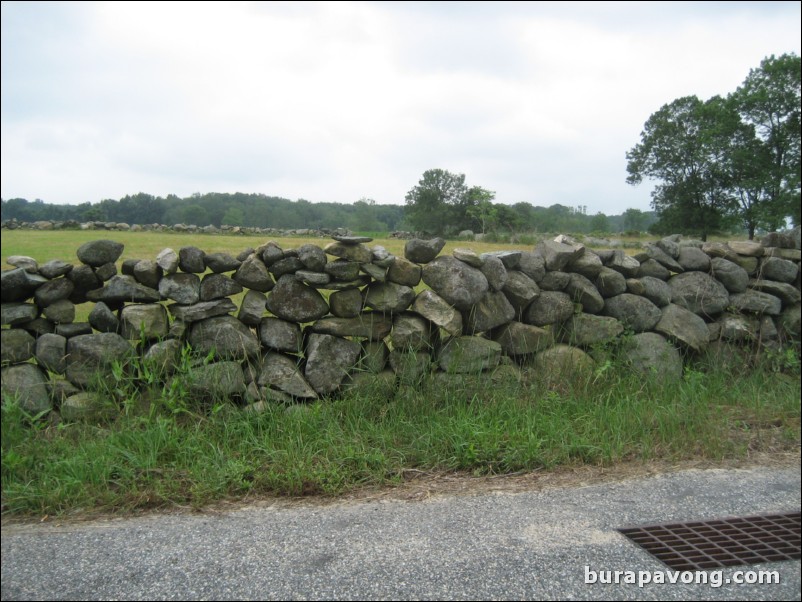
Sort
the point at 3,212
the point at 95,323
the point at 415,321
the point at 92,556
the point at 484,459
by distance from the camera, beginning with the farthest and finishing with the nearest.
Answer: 1. the point at 415,321
2. the point at 95,323
3. the point at 484,459
4. the point at 92,556
5. the point at 3,212

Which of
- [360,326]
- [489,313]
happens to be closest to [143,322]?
[360,326]

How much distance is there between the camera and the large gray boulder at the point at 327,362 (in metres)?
4.11

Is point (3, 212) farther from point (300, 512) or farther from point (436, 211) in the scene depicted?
point (436, 211)

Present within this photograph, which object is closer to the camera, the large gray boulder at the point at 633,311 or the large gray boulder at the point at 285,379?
the large gray boulder at the point at 285,379

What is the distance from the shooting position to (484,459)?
11.5 feet

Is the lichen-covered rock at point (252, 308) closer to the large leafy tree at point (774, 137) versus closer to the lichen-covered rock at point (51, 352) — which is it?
the lichen-covered rock at point (51, 352)

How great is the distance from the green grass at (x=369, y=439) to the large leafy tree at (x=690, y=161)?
1378 millimetres

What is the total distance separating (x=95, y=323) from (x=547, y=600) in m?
3.27

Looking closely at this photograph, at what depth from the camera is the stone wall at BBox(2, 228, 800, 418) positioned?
12.3ft

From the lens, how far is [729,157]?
3828 mm

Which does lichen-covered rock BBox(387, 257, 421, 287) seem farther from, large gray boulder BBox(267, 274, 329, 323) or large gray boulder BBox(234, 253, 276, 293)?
large gray boulder BBox(234, 253, 276, 293)

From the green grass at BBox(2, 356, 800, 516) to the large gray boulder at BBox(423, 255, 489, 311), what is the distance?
0.66 m

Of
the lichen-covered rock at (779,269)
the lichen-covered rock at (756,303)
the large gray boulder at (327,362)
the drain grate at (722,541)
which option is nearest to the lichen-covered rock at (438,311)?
the large gray boulder at (327,362)

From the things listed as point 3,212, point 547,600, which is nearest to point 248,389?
point 3,212
